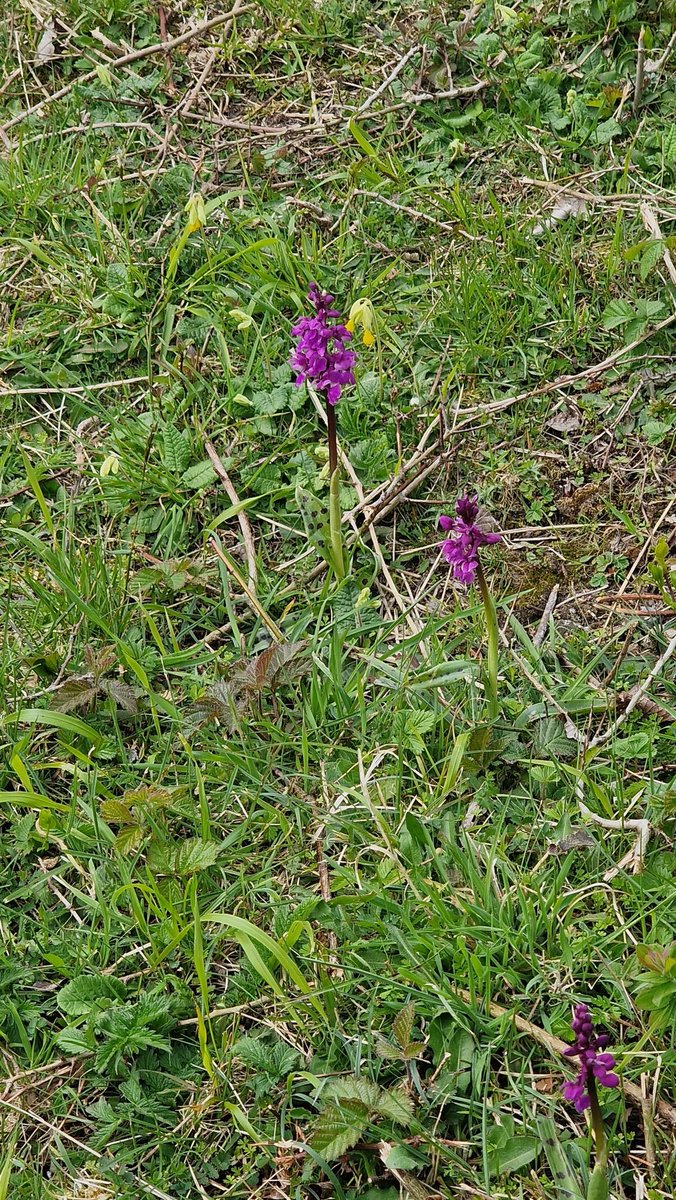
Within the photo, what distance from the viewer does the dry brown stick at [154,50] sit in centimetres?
405

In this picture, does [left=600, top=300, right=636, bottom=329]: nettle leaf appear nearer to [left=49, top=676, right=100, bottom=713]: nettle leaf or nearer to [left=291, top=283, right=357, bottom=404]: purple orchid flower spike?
[left=291, top=283, right=357, bottom=404]: purple orchid flower spike

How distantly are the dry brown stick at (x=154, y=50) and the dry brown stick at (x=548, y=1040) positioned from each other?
3404 mm

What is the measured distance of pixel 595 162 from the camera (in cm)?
347

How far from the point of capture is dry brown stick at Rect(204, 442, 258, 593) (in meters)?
2.87

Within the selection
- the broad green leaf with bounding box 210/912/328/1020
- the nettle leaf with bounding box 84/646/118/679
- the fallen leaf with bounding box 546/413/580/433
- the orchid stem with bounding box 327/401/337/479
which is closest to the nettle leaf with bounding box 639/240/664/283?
the fallen leaf with bounding box 546/413/580/433

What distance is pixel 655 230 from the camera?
314 centimetres

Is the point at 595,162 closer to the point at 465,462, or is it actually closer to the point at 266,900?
the point at 465,462

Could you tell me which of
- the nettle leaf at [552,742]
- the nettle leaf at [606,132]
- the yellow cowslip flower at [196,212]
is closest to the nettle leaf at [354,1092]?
the nettle leaf at [552,742]

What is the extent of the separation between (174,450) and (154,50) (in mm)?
1866

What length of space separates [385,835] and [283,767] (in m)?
0.34

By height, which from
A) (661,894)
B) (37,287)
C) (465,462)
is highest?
(37,287)

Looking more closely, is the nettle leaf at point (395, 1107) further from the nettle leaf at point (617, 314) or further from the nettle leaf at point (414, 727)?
the nettle leaf at point (617, 314)

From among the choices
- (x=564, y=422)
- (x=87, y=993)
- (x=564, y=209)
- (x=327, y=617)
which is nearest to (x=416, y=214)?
(x=564, y=209)

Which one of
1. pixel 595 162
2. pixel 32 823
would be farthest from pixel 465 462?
pixel 32 823
